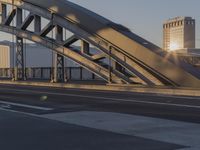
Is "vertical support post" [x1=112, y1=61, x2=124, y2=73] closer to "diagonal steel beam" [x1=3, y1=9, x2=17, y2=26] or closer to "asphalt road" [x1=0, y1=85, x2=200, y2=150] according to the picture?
"diagonal steel beam" [x1=3, y1=9, x2=17, y2=26]

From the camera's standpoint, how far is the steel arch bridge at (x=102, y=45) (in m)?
33.2

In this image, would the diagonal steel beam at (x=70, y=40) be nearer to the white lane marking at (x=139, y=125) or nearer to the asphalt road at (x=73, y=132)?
the asphalt road at (x=73, y=132)

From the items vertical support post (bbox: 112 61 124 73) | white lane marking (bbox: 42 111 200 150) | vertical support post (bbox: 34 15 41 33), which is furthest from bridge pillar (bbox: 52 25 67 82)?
white lane marking (bbox: 42 111 200 150)

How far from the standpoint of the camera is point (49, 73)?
62656 millimetres

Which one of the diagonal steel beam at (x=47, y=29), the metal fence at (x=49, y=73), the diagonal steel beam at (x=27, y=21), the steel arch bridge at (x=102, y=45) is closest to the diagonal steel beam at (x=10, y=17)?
the steel arch bridge at (x=102, y=45)

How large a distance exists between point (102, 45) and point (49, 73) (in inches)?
Answer: 949

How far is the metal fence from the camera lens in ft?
178

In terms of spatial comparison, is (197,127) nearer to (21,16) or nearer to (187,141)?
(187,141)

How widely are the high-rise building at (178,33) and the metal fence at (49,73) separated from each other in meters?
57.0

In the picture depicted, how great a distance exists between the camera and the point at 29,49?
112 m

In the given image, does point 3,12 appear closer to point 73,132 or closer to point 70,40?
point 70,40

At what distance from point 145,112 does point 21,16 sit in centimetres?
3896

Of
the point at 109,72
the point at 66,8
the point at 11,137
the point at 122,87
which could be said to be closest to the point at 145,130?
the point at 11,137

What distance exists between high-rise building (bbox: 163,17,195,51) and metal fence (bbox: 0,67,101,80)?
5702 centimetres
